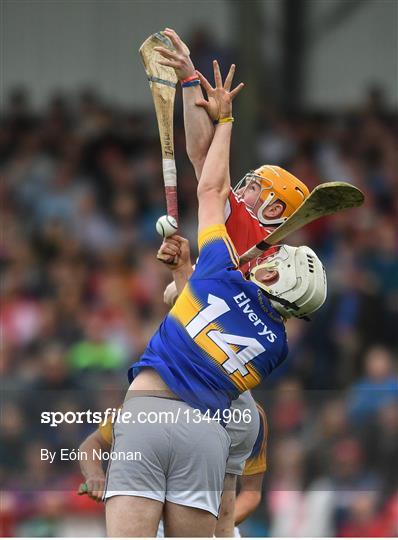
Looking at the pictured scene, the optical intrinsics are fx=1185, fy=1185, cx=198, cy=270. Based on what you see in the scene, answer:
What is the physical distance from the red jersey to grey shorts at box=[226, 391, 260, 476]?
523 mm

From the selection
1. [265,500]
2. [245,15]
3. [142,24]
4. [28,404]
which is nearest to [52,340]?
[28,404]

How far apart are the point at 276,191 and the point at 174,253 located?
520 mm

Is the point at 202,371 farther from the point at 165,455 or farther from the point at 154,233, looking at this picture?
the point at 154,233

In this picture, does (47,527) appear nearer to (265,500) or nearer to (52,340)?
(265,500)

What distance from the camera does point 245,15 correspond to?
990cm

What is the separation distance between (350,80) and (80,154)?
286 cm

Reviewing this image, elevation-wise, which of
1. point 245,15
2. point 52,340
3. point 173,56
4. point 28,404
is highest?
point 173,56

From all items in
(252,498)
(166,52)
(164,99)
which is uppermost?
(166,52)

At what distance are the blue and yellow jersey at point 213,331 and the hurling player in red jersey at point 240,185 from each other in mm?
397

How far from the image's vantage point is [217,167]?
4246 millimetres

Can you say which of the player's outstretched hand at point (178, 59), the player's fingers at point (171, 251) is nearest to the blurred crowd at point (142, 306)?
the player's fingers at point (171, 251)

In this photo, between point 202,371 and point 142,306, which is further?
point 142,306

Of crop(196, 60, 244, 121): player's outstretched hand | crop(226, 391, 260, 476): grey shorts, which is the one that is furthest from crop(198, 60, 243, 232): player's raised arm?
crop(226, 391, 260, 476): grey shorts

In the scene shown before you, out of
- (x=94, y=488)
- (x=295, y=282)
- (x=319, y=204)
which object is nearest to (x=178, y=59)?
(x=319, y=204)
